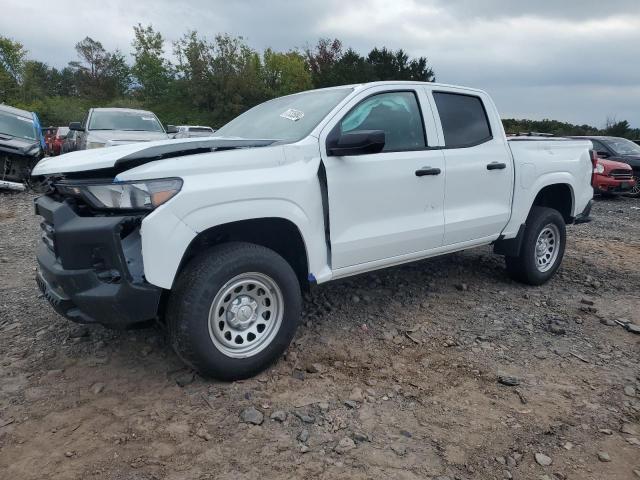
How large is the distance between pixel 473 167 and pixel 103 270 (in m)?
3.09

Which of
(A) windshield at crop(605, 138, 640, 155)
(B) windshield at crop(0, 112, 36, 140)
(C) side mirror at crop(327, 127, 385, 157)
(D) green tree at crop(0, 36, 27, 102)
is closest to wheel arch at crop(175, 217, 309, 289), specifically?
(C) side mirror at crop(327, 127, 385, 157)

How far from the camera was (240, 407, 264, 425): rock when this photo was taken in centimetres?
286

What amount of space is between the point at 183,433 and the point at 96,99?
58061 millimetres

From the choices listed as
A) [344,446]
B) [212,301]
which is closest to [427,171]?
[212,301]

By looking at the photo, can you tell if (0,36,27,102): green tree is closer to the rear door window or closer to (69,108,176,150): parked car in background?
(69,108,176,150): parked car in background

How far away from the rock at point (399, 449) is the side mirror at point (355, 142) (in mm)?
1801

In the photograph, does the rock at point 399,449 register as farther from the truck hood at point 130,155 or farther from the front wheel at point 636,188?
the front wheel at point 636,188

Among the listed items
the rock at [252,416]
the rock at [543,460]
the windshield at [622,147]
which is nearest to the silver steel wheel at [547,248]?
the rock at [543,460]

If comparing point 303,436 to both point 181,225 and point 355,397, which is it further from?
point 181,225

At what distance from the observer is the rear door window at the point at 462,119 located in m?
4.40

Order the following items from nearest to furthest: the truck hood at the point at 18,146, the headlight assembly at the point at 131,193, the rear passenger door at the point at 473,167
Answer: the headlight assembly at the point at 131,193 → the rear passenger door at the point at 473,167 → the truck hood at the point at 18,146

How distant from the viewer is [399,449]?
8.70 feet

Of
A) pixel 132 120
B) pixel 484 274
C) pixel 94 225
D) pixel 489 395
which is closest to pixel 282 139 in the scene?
pixel 94 225

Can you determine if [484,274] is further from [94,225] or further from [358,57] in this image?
[358,57]
